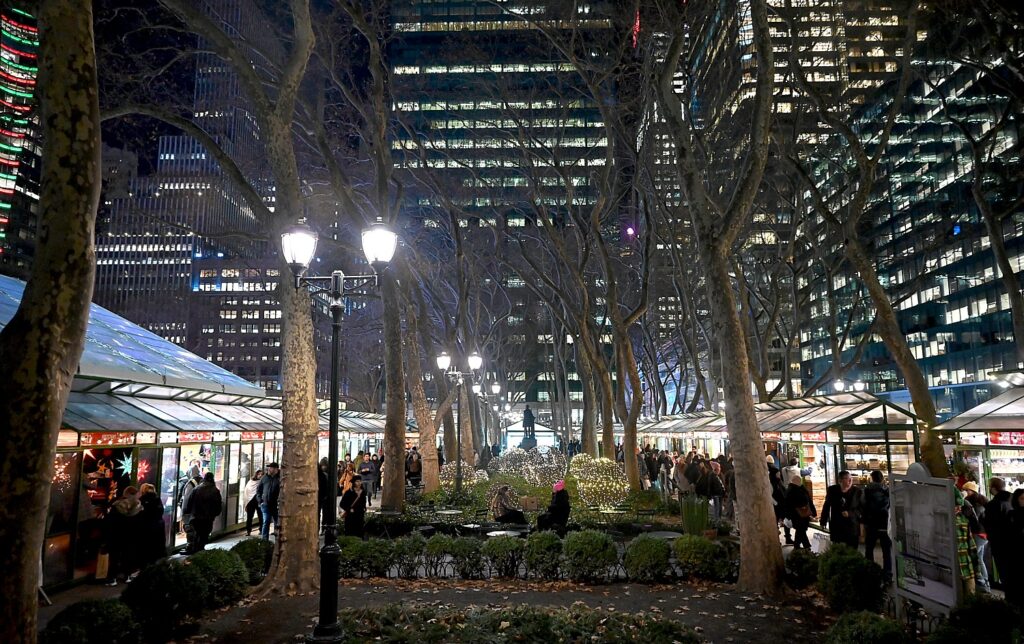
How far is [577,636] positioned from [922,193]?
65418 mm

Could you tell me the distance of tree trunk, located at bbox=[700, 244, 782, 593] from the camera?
905 cm

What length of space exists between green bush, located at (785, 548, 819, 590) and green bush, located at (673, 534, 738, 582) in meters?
0.86

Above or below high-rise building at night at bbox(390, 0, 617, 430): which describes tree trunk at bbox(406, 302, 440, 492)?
below

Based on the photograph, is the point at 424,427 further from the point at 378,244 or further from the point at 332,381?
the point at 332,381

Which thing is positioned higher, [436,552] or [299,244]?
[299,244]

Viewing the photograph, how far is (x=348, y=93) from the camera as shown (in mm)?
16359

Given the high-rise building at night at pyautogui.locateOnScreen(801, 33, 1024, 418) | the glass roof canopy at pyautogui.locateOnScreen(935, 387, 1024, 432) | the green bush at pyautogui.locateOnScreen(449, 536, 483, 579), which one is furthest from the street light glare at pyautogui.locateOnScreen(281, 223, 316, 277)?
the high-rise building at night at pyautogui.locateOnScreen(801, 33, 1024, 418)

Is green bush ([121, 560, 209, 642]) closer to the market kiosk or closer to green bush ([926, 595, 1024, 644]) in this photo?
green bush ([926, 595, 1024, 644])

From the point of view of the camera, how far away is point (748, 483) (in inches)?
360

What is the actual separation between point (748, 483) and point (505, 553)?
3.92 meters

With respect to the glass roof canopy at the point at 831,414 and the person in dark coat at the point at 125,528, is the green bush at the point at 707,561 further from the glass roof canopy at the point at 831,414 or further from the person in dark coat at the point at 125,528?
the person in dark coat at the point at 125,528

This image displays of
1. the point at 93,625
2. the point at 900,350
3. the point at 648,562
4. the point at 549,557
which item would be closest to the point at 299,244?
the point at 93,625

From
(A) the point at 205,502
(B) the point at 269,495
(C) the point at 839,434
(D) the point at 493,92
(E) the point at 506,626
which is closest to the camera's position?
(E) the point at 506,626

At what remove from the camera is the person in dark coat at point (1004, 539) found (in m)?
7.99
